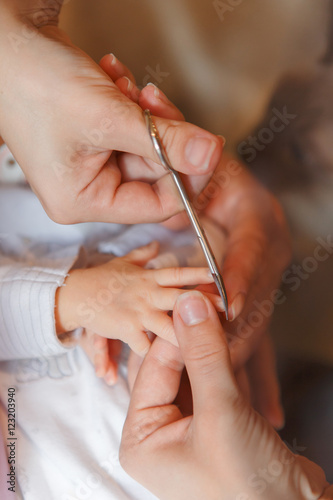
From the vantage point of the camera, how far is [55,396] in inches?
16.4

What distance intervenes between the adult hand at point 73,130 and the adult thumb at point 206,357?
10 centimetres

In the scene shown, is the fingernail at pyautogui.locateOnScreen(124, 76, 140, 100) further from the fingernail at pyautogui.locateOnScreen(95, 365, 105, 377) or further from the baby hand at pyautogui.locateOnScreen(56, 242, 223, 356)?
the fingernail at pyautogui.locateOnScreen(95, 365, 105, 377)

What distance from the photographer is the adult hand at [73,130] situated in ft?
1.07

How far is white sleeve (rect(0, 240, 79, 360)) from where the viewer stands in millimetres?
395

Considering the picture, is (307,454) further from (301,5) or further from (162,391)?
(301,5)

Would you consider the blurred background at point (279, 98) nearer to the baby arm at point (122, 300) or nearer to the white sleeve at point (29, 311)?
the baby arm at point (122, 300)

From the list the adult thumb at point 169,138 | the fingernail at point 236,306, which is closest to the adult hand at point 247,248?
the fingernail at point 236,306

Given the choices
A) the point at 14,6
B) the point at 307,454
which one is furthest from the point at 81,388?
the point at 14,6

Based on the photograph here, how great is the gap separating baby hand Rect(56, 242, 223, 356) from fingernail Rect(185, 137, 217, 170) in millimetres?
103

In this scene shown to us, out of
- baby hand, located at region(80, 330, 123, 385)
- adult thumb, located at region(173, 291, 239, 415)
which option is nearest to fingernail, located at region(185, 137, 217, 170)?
adult thumb, located at region(173, 291, 239, 415)

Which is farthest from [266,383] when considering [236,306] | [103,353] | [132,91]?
[132,91]

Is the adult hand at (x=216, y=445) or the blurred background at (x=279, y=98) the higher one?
the blurred background at (x=279, y=98)

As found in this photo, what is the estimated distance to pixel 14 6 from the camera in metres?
0.40

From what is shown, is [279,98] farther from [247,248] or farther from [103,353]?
[103,353]
